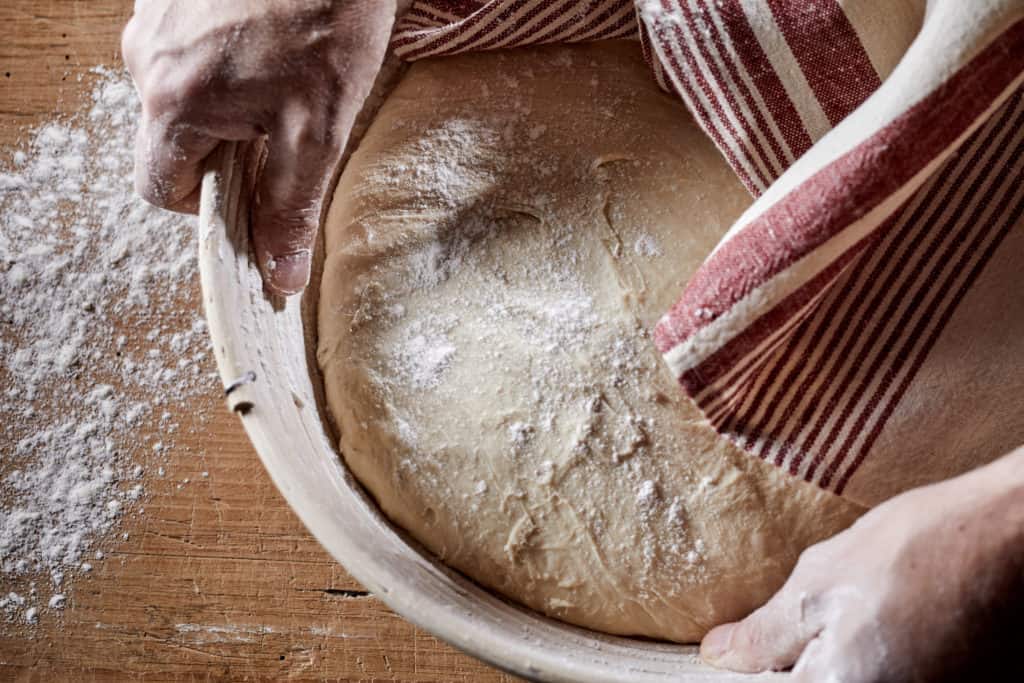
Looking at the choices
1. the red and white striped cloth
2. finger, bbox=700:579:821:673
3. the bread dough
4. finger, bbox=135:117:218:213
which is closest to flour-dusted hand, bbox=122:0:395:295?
finger, bbox=135:117:218:213

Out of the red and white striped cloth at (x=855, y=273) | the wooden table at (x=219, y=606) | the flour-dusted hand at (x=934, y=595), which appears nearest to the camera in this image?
the flour-dusted hand at (x=934, y=595)

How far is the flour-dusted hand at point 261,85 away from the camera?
73 centimetres

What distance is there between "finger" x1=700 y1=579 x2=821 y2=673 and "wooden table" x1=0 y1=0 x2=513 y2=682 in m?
0.32

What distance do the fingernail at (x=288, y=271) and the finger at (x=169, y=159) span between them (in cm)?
10

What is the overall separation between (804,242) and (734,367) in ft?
0.35

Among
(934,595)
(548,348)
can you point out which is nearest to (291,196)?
(548,348)

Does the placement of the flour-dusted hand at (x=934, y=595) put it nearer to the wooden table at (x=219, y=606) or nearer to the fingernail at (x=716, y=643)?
the fingernail at (x=716, y=643)

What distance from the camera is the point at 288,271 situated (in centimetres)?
80

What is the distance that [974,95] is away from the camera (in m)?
0.64

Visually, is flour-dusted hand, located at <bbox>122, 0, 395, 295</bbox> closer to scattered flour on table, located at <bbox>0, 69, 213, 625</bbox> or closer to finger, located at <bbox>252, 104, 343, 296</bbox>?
finger, located at <bbox>252, 104, 343, 296</bbox>

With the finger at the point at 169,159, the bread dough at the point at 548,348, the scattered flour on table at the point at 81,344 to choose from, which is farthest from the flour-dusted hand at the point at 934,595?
the scattered flour on table at the point at 81,344

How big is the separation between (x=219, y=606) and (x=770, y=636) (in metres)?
0.62

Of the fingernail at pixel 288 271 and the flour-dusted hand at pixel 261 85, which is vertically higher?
the flour-dusted hand at pixel 261 85

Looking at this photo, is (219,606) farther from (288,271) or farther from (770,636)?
(770,636)
